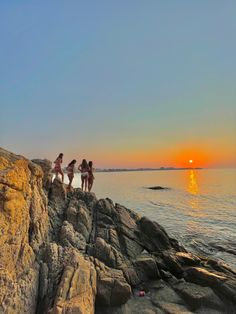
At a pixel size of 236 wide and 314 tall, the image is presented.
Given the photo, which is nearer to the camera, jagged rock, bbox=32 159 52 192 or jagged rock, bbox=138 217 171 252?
jagged rock, bbox=138 217 171 252

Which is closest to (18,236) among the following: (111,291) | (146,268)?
(111,291)

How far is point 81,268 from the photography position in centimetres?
1198

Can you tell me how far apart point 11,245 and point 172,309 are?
7.59 meters

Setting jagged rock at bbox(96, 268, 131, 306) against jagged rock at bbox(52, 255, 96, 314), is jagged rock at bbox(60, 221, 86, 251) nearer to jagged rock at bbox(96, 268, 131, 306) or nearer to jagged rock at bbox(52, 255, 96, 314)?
jagged rock at bbox(52, 255, 96, 314)

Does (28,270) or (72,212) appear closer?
(28,270)

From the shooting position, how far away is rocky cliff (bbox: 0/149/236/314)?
34.4 ft

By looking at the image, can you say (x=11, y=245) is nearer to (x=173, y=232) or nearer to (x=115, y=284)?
(x=115, y=284)

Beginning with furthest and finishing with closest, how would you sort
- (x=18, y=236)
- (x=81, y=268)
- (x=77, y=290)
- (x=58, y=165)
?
(x=58, y=165) → (x=81, y=268) → (x=18, y=236) → (x=77, y=290)

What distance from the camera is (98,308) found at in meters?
11.6

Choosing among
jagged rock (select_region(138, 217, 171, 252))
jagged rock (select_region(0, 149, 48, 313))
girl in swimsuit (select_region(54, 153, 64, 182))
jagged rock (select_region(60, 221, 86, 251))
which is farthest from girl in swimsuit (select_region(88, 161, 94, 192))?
jagged rock (select_region(0, 149, 48, 313))

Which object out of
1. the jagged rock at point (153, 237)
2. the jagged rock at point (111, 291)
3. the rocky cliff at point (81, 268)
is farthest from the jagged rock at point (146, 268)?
the jagged rock at point (153, 237)

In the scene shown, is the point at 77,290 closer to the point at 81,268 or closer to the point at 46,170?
the point at 81,268

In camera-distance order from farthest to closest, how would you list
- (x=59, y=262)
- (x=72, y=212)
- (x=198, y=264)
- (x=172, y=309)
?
(x=72, y=212) < (x=198, y=264) < (x=59, y=262) < (x=172, y=309)

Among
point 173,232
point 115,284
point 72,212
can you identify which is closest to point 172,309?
point 115,284
